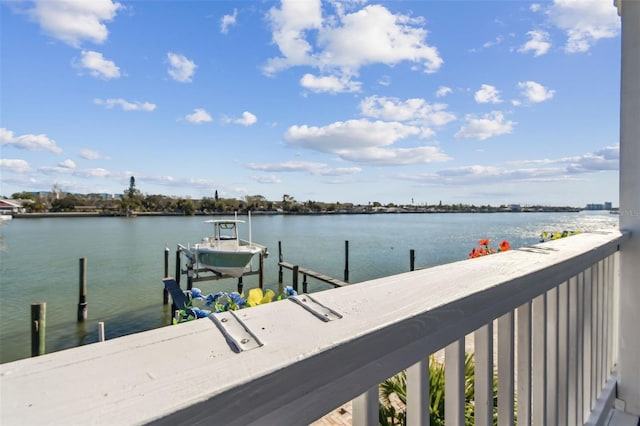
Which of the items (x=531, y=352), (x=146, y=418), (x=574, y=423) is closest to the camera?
(x=146, y=418)

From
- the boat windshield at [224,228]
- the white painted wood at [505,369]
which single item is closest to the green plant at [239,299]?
the white painted wood at [505,369]

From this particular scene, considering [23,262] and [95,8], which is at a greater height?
[95,8]

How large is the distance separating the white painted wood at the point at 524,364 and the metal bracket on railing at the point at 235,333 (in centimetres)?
83

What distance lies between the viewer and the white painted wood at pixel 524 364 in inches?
37.1

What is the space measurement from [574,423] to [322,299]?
55.4 inches

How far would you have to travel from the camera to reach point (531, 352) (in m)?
0.98

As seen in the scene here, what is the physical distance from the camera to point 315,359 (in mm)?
418

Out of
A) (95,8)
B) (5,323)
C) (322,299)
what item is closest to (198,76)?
(95,8)

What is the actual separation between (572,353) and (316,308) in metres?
1.26

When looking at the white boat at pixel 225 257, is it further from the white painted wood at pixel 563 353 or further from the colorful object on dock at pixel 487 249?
the white painted wood at pixel 563 353

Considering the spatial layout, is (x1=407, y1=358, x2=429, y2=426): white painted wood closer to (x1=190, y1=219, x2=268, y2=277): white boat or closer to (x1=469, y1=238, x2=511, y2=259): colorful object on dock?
(x1=469, y1=238, x2=511, y2=259): colorful object on dock

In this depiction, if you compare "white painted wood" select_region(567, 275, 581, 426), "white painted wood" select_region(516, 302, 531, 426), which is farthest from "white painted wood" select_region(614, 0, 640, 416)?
"white painted wood" select_region(516, 302, 531, 426)

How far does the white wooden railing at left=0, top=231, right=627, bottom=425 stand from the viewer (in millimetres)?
311

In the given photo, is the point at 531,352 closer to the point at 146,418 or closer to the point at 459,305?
the point at 459,305
